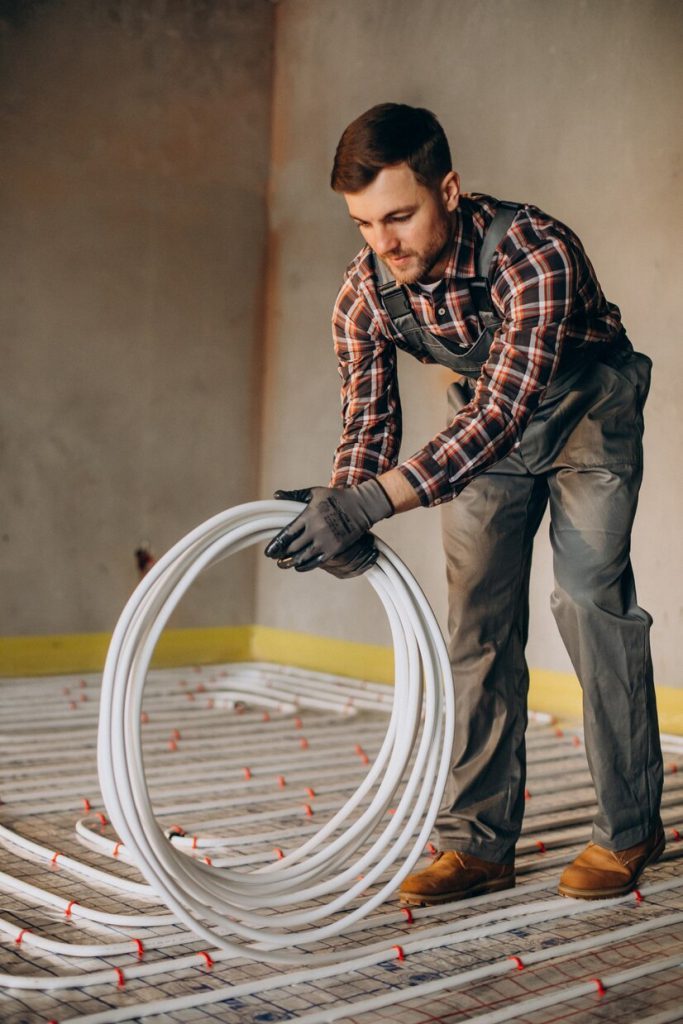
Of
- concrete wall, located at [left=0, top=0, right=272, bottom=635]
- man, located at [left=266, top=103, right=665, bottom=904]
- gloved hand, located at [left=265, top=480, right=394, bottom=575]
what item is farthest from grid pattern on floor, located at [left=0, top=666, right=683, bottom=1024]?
concrete wall, located at [left=0, top=0, right=272, bottom=635]

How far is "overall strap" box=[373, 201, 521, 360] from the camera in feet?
6.81

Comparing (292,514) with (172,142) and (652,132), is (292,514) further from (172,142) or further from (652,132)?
(172,142)

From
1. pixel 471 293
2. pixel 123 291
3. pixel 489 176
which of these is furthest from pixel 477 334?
pixel 123 291

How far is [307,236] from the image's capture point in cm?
523

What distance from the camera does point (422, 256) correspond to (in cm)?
204

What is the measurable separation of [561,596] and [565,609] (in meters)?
0.03

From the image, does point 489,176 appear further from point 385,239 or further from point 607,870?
point 607,870

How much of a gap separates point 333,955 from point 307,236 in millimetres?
3833

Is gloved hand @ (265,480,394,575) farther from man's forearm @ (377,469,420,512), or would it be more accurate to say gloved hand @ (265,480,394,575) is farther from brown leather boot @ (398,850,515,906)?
brown leather boot @ (398,850,515,906)

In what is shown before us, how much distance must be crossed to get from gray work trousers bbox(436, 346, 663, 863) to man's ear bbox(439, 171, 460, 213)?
0.40 meters

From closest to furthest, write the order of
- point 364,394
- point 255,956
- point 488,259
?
point 255,956 → point 488,259 → point 364,394

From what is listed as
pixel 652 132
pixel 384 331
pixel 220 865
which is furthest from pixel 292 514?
pixel 652 132

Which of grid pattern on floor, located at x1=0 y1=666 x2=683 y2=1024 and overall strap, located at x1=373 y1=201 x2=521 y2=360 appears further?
overall strap, located at x1=373 y1=201 x2=521 y2=360

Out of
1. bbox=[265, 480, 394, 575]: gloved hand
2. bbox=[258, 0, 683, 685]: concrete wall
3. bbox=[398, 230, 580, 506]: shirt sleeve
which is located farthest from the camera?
bbox=[258, 0, 683, 685]: concrete wall
